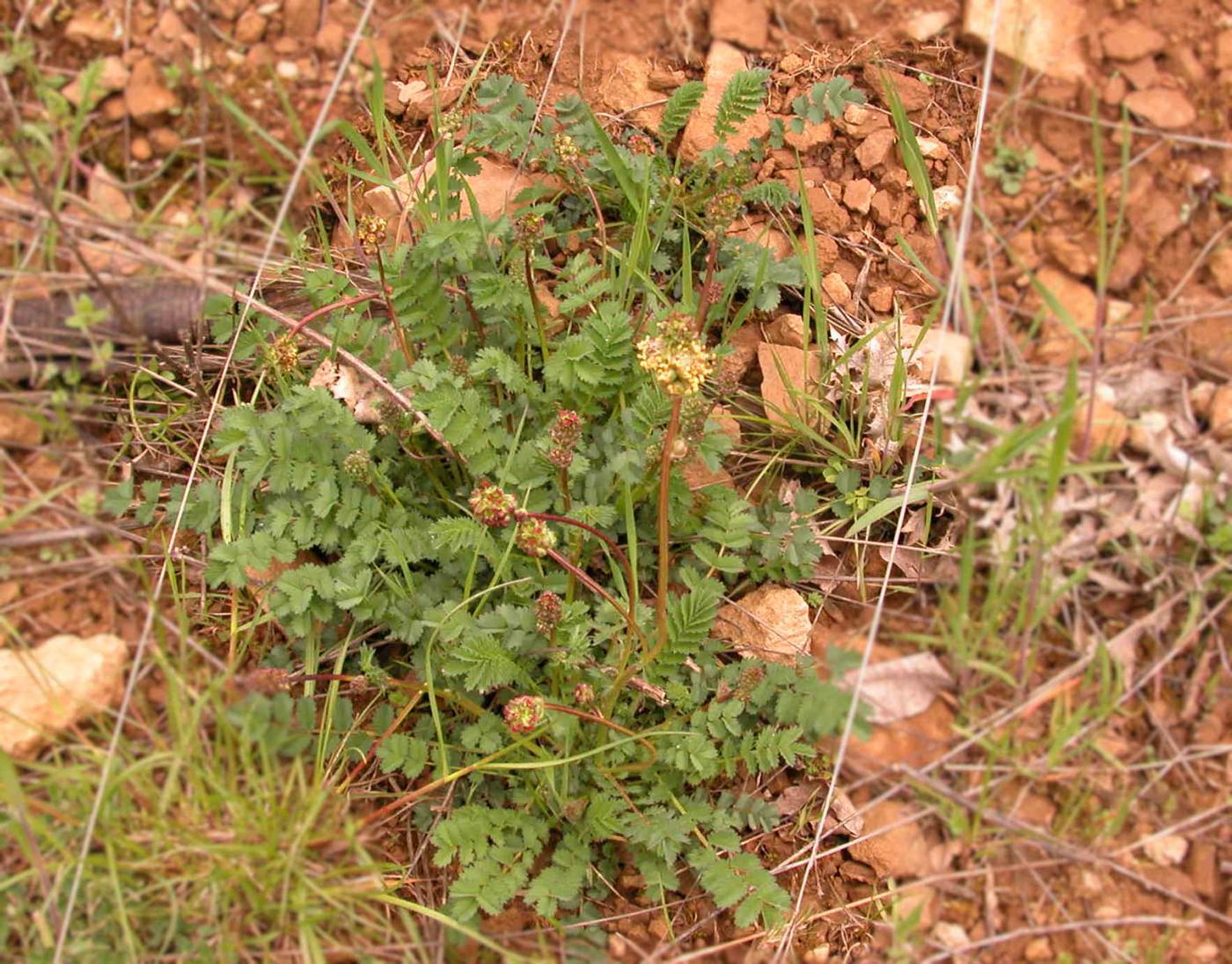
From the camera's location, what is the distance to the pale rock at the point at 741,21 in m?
2.73

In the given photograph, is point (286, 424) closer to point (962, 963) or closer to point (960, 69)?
point (962, 963)

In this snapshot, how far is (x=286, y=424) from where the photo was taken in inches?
96.5

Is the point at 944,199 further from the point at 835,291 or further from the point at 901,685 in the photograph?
the point at 901,685

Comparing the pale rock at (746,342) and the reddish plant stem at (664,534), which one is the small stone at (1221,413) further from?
the pale rock at (746,342)

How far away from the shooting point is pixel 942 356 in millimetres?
2102

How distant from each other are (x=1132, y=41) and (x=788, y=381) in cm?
107

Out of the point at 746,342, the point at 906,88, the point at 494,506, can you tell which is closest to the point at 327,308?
the point at 494,506

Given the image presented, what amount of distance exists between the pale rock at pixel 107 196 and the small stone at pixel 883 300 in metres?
1.95

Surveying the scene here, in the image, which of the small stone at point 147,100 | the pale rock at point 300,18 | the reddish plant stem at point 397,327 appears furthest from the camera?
the reddish plant stem at point 397,327

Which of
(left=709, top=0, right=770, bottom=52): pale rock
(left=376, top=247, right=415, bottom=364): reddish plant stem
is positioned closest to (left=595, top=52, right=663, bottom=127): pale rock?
(left=709, top=0, right=770, bottom=52): pale rock

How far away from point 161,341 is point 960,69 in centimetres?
229

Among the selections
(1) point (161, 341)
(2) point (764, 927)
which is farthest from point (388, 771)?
(1) point (161, 341)

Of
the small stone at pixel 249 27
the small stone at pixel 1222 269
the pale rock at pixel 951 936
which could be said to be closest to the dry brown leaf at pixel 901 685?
the pale rock at pixel 951 936

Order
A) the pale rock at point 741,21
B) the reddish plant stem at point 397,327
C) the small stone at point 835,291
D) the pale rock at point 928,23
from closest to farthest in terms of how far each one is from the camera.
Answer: the reddish plant stem at point 397,327 → the pale rock at point 928,23 → the pale rock at point 741,21 → the small stone at point 835,291
